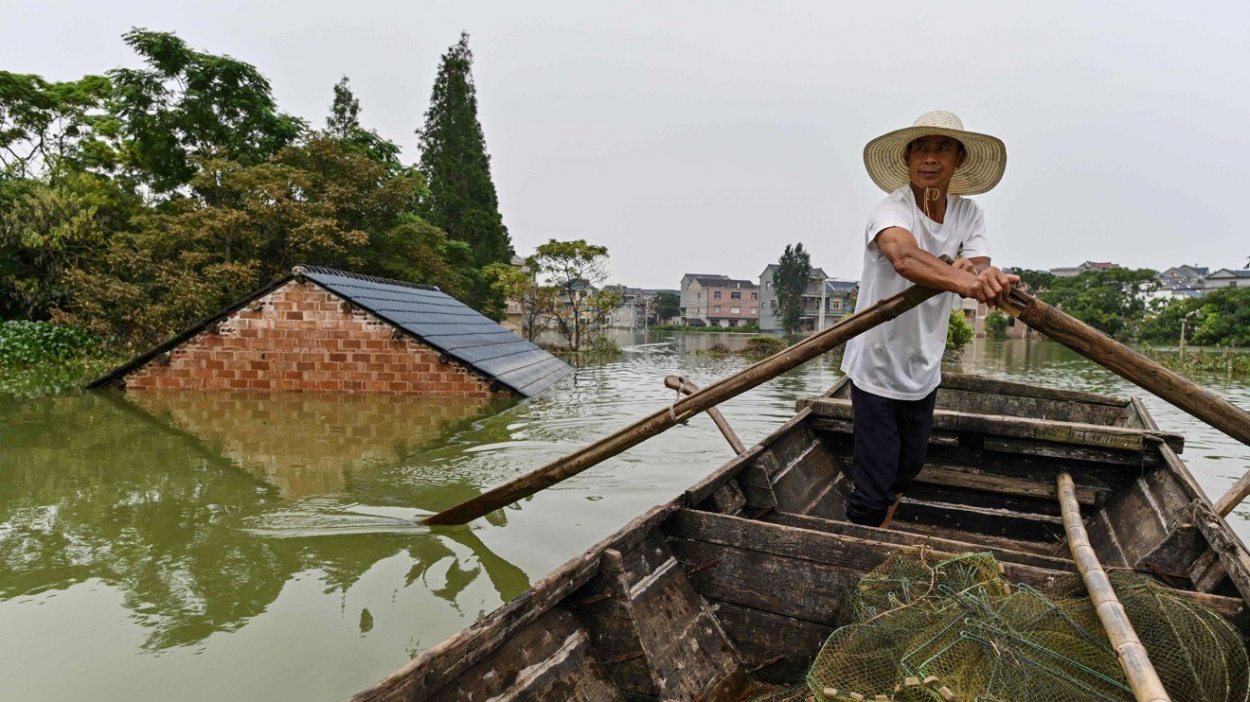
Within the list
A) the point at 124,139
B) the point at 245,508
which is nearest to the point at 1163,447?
the point at 245,508

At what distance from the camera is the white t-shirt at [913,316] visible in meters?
2.80

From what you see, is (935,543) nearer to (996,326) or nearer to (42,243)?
(42,243)

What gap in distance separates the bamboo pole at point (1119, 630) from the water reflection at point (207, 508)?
245 centimetres

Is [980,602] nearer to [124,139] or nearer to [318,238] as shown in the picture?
[318,238]

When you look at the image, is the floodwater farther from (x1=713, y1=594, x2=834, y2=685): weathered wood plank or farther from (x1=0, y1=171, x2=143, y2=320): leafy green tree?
(x1=0, y1=171, x2=143, y2=320): leafy green tree

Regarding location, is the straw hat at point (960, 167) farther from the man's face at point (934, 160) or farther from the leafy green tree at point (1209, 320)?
the leafy green tree at point (1209, 320)

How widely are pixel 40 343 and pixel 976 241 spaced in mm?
17913

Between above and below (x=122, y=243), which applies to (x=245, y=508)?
below

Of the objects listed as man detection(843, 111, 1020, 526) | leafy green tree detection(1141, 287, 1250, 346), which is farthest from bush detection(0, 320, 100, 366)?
leafy green tree detection(1141, 287, 1250, 346)

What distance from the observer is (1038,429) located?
3.84 metres

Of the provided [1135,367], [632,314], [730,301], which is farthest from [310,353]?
[730,301]

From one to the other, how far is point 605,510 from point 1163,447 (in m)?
3.16

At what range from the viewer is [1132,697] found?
1653 millimetres

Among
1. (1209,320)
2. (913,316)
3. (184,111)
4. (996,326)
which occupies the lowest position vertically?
(913,316)
